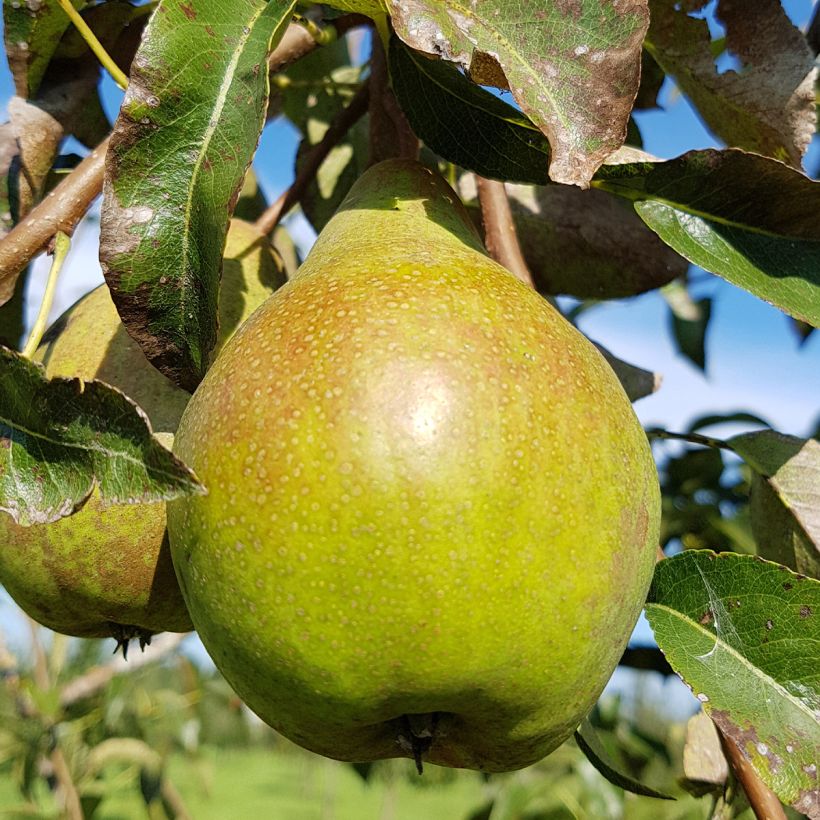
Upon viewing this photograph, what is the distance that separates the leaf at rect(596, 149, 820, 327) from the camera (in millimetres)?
948

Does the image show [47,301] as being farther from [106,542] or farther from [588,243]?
[588,243]

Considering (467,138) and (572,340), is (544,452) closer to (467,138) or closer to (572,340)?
(572,340)

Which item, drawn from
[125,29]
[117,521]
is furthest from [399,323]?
[125,29]

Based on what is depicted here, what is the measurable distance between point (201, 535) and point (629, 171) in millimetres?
564

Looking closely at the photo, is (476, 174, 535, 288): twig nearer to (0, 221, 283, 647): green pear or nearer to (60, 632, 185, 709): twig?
(0, 221, 283, 647): green pear

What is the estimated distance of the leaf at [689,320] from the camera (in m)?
2.31

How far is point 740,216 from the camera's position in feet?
3.28

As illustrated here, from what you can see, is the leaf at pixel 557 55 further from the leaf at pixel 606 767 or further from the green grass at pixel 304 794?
the green grass at pixel 304 794

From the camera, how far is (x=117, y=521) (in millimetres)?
951

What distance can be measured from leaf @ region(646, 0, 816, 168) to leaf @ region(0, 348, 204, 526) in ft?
2.63

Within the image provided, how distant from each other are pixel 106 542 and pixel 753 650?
0.66 meters

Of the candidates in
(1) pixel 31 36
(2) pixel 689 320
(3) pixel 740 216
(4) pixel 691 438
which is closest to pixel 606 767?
(4) pixel 691 438

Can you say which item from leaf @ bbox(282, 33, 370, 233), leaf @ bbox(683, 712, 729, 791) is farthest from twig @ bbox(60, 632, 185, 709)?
leaf @ bbox(683, 712, 729, 791)

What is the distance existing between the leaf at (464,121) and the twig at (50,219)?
0.33 m
